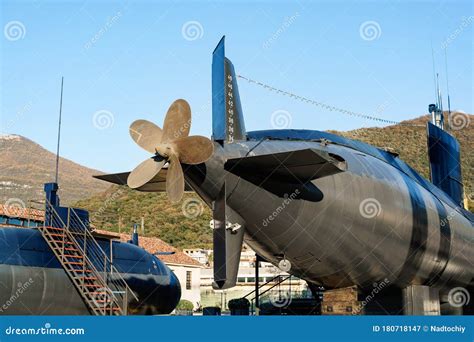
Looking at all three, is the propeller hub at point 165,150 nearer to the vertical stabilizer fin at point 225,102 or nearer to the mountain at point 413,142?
the vertical stabilizer fin at point 225,102

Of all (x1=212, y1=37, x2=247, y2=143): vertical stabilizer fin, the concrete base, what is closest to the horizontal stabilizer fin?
(x1=212, y1=37, x2=247, y2=143): vertical stabilizer fin

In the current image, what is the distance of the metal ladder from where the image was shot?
21062 millimetres

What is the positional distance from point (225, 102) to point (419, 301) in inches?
370

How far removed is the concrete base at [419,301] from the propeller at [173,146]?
369 inches

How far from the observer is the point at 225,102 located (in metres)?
15.2

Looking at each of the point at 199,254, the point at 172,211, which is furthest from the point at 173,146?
the point at 172,211

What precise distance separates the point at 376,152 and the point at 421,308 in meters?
5.28

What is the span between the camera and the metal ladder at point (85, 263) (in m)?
21.1

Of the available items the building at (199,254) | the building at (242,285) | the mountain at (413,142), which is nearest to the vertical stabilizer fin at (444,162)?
the building at (242,285)

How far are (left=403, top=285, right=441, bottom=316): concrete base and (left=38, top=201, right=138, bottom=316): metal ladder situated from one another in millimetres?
10042

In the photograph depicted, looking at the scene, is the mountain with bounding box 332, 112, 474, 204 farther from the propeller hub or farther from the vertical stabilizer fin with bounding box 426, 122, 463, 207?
the propeller hub

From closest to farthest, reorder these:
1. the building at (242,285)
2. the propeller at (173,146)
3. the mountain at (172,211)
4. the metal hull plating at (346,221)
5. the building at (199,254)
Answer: the propeller at (173,146) < the metal hull plating at (346,221) < the building at (242,285) < the building at (199,254) < the mountain at (172,211)
